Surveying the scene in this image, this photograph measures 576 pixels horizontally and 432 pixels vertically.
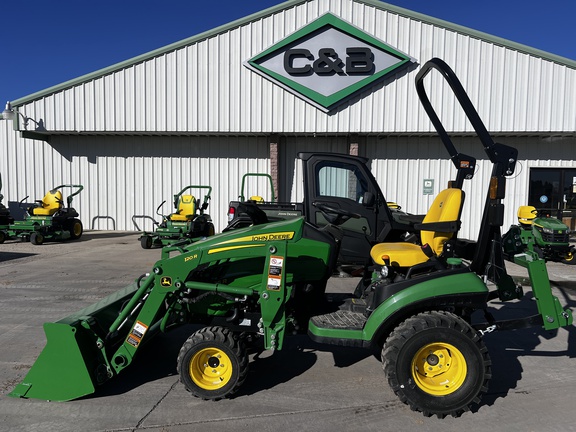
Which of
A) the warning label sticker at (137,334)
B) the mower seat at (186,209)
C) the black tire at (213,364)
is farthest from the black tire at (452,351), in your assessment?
the mower seat at (186,209)

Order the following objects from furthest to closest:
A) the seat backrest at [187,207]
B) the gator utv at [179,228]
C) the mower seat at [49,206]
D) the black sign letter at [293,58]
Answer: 1. the black sign letter at [293,58]
2. the mower seat at [49,206]
3. the seat backrest at [187,207]
4. the gator utv at [179,228]

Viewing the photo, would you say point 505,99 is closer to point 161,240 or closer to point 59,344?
point 161,240

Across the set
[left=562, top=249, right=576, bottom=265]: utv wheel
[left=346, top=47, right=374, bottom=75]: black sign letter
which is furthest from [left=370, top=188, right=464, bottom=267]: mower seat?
[left=346, top=47, right=374, bottom=75]: black sign letter

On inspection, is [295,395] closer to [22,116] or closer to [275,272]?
[275,272]

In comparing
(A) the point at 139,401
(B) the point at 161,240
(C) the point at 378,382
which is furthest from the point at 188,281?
(B) the point at 161,240

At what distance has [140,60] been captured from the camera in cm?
1200

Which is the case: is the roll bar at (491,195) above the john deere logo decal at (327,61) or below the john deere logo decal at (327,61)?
below

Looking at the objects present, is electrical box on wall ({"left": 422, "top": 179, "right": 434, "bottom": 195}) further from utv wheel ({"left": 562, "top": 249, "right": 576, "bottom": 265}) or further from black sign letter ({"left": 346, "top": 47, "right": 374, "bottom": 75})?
utv wheel ({"left": 562, "top": 249, "right": 576, "bottom": 265})

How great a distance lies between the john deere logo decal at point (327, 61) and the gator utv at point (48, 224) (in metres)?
6.88

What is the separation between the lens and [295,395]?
3139mm

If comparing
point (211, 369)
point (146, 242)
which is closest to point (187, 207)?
point (146, 242)

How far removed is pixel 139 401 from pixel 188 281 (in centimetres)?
96

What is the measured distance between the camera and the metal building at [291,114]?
1139 cm

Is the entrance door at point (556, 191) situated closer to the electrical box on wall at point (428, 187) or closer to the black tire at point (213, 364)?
the electrical box on wall at point (428, 187)
